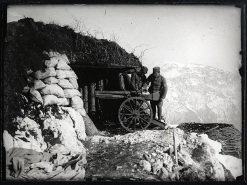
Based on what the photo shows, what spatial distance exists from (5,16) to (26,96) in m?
1.16

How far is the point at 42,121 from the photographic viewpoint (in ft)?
15.6

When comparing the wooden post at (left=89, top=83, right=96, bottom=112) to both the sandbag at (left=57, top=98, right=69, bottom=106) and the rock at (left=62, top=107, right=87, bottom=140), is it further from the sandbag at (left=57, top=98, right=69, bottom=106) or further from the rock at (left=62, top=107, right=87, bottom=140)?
the sandbag at (left=57, top=98, right=69, bottom=106)

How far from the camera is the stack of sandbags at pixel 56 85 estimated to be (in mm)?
4793

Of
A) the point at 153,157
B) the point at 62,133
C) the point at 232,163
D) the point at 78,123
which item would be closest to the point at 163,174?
the point at 153,157

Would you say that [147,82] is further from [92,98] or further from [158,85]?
[92,98]

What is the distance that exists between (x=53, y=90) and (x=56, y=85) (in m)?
0.09

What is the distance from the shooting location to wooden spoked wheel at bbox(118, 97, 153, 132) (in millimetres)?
4969

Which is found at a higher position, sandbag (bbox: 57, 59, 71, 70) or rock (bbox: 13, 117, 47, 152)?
sandbag (bbox: 57, 59, 71, 70)

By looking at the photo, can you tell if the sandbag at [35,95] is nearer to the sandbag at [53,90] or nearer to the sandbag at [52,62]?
the sandbag at [53,90]

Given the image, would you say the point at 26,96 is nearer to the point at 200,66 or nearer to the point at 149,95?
the point at 149,95

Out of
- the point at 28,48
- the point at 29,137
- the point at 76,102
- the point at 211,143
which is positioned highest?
the point at 28,48

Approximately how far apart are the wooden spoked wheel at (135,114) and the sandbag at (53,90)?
0.87 meters

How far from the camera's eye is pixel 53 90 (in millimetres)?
4816

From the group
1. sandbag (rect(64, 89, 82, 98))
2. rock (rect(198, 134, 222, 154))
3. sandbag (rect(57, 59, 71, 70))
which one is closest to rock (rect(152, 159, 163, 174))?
rock (rect(198, 134, 222, 154))
